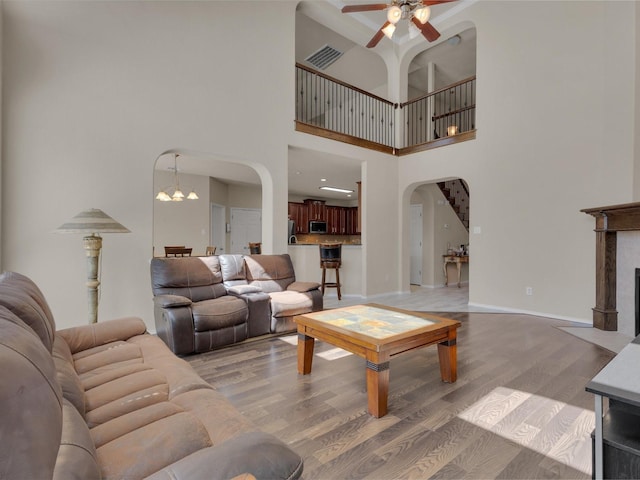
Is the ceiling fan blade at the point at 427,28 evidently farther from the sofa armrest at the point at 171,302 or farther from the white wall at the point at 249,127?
the sofa armrest at the point at 171,302

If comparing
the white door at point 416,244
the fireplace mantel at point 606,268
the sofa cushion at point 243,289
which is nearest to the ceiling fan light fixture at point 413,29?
the fireplace mantel at point 606,268

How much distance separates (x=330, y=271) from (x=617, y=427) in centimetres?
543

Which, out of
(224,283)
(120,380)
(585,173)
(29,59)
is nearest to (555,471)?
(120,380)

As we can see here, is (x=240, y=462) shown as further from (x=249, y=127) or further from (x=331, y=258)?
(x=331, y=258)

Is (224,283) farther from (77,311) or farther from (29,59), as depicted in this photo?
(29,59)

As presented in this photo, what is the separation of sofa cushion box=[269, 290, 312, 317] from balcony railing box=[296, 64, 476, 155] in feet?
9.14

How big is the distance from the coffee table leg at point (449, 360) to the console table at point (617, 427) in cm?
151

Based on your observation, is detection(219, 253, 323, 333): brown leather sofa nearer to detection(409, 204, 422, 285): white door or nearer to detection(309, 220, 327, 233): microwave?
detection(409, 204, 422, 285): white door

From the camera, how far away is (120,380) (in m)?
1.58

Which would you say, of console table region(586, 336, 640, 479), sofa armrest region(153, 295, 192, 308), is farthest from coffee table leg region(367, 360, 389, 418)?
sofa armrest region(153, 295, 192, 308)

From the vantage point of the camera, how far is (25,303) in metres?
1.35

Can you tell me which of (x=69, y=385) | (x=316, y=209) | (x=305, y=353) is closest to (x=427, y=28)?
(x=305, y=353)

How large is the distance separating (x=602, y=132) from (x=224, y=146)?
4963 mm

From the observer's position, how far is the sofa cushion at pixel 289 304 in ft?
12.2
